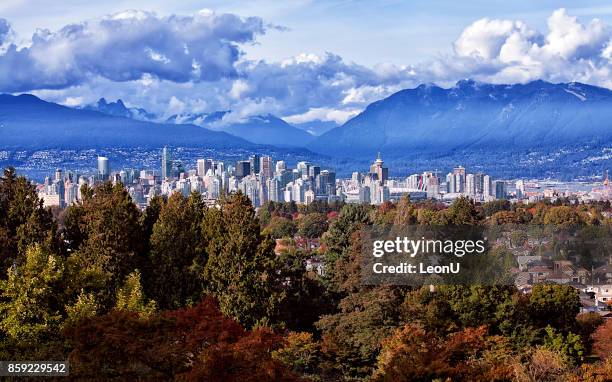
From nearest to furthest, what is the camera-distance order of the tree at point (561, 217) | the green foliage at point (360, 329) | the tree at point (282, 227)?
the green foliage at point (360, 329) < the tree at point (561, 217) < the tree at point (282, 227)

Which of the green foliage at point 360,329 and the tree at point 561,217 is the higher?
the tree at point 561,217

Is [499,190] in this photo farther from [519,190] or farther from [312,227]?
[312,227]

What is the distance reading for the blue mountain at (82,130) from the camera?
4869 inches

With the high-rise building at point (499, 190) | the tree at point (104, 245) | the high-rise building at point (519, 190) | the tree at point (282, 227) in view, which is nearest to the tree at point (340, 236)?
the tree at point (104, 245)

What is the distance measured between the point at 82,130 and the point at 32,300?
422ft

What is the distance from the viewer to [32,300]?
40.2 feet

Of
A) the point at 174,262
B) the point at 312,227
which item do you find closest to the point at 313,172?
the point at 312,227

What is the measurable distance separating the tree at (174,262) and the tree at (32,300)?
2722 millimetres

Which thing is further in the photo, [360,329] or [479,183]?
[479,183]

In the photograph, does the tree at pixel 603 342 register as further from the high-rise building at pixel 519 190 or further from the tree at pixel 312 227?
the high-rise building at pixel 519 190

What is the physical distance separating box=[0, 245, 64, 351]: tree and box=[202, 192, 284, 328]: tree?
2.98 m

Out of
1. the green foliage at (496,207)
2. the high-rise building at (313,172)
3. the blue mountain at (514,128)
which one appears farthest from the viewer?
the blue mountain at (514,128)

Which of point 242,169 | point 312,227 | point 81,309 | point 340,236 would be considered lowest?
point 312,227

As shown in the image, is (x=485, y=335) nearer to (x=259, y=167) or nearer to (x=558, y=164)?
(x=259, y=167)
